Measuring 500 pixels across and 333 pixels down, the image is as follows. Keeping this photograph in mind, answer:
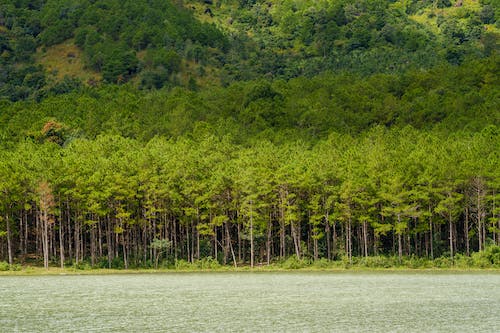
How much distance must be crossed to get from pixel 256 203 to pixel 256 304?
135 ft

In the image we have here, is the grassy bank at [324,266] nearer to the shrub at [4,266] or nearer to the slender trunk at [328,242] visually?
the shrub at [4,266]

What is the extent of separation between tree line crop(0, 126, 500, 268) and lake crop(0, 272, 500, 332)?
14.1 metres

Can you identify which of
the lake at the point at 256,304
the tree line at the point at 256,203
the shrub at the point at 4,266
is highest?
the tree line at the point at 256,203

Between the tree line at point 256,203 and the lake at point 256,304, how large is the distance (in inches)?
556

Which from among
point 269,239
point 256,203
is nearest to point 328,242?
point 269,239

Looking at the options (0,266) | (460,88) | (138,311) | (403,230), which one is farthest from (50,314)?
(460,88)

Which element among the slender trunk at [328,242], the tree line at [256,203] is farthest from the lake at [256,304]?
the tree line at [256,203]

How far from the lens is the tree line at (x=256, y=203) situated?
3880 inches

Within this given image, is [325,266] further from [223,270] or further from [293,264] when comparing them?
[223,270]

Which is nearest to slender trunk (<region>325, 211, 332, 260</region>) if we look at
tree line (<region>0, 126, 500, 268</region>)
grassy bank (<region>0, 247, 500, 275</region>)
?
tree line (<region>0, 126, 500, 268</region>)

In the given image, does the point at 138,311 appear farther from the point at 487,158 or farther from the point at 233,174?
the point at 487,158

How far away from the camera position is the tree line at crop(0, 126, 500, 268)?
323ft

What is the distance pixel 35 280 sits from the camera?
84.7 metres

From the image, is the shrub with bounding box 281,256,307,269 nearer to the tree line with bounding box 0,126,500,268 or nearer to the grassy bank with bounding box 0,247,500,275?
the grassy bank with bounding box 0,247,500,275
